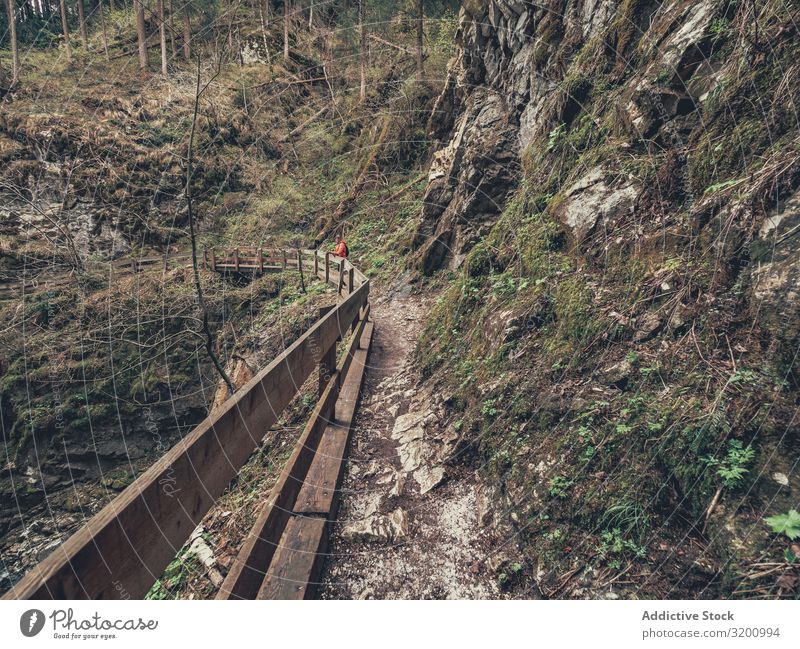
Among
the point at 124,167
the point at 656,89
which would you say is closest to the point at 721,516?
the point at 656,89

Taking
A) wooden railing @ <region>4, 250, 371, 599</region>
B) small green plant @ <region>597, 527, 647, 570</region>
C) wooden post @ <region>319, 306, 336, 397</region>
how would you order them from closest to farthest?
1. wooden railing @ <region>4, 250, 371, 599</region>
2. small green plant @ <region>597, 527, 647, 570</region>
3. wooden post @ <region>319, 306, 336, 397</region>

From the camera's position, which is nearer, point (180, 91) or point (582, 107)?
point (582, 107)

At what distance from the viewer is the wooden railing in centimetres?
85

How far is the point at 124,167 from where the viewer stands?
16.9m

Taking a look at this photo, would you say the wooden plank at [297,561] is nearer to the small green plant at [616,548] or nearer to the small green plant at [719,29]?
the small green plant at [616,548]

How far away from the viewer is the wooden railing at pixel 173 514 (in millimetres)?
850

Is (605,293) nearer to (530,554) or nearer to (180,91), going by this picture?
(530,554)

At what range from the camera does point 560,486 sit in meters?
2.64

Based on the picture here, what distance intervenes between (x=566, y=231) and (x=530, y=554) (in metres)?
3.81

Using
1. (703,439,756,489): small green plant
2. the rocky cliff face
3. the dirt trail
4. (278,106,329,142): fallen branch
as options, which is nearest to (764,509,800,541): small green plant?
the rocky cliff face

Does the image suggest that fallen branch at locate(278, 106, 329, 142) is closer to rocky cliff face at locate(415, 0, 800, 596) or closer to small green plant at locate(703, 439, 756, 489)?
rocky cliff face at locate(415, 0, 800, 596)

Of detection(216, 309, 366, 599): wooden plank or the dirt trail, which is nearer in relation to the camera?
detection(216, 309, 366, 599): wooden plank

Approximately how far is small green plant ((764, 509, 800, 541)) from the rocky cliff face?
55mm

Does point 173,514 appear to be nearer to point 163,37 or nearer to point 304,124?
point 304,124
